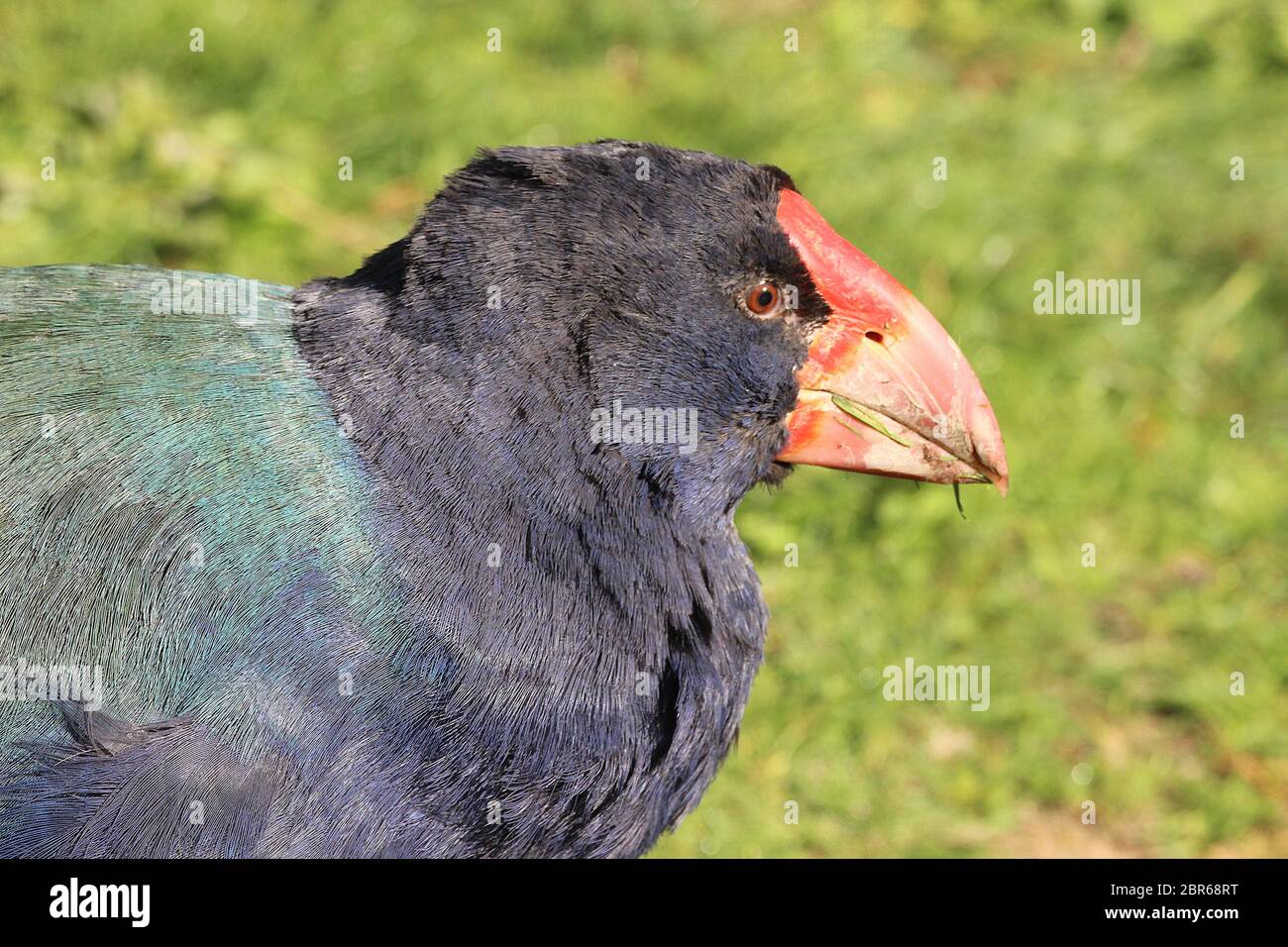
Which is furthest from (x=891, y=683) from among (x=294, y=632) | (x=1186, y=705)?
(x=294, y=632)

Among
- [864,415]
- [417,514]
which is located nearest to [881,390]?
[864,415]

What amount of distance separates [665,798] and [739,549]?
451mm

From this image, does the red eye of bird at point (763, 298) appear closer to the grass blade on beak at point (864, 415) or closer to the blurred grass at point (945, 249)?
the grass blade on beak at point (864, 415)

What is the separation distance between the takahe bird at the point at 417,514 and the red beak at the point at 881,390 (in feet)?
0.04

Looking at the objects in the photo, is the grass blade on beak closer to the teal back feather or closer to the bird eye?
the bird eye

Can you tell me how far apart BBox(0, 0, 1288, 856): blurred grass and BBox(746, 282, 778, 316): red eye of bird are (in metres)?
1.51

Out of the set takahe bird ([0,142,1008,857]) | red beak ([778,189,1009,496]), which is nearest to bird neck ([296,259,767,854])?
takahe bird ([0,142,1008,857])

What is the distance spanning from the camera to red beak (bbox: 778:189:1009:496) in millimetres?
2705

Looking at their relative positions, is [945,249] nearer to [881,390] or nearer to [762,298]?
[881,390]

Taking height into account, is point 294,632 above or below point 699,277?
below

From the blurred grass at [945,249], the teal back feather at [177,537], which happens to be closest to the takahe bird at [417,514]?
the teal back feather at [177,537]
